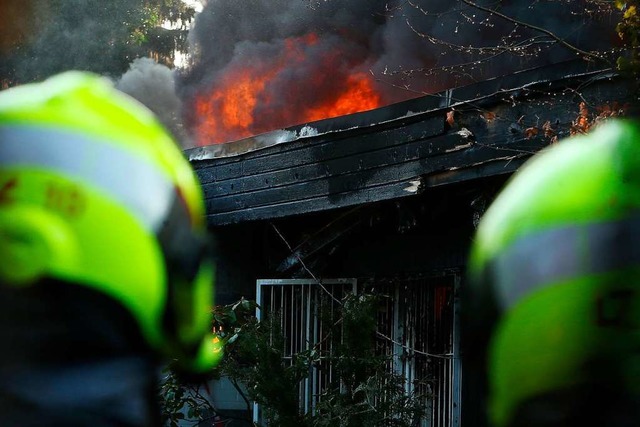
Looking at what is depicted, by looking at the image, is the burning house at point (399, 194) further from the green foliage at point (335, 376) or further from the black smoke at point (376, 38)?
the black smoke at point (376, 38)

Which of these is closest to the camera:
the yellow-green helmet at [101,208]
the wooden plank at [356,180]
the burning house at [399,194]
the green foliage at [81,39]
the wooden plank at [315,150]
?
the yellow-green helmet at [101,208]

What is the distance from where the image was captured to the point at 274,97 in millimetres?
14828

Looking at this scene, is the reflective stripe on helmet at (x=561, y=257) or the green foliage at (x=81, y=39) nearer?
the reflective stripe on helmet at (x=561, y=257)

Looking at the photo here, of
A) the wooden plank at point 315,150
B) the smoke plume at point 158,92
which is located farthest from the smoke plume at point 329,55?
the wooden plank at point 315,150

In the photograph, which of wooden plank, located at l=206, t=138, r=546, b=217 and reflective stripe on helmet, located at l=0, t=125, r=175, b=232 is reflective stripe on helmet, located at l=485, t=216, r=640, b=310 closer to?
reflective stripe on helmet, located at l=0, t=125, r=175, b=232

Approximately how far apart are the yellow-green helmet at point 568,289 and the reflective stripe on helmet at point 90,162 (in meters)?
0.71

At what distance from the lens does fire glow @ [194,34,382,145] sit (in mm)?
13938

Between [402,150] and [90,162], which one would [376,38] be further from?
[90,162]

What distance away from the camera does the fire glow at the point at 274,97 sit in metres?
13.9

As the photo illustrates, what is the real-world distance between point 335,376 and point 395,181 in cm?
168

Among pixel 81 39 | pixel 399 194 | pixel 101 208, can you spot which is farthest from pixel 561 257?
pixel 81 39

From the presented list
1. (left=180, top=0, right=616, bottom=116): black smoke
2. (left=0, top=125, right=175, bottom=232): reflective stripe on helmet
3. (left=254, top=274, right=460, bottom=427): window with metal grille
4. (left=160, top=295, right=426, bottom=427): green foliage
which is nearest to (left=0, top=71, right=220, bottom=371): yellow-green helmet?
(left=0, top=125, right=175, bottom=232): reflective stripe on helmet

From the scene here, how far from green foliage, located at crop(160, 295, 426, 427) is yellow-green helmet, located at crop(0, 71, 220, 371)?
5.09 meters

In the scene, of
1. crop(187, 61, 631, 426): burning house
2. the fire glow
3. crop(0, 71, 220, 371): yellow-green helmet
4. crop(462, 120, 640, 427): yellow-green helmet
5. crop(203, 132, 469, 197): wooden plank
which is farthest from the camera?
the fire glow
